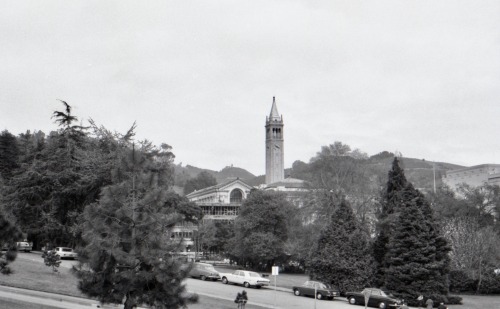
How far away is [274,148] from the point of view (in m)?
141

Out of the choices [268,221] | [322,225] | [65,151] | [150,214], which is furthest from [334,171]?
[150,214]

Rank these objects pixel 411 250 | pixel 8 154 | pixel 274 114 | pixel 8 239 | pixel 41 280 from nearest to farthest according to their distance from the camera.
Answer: pixel 8 239, pixel 41 280, pixel 411 250, pixel 8 154, pixel 274 114

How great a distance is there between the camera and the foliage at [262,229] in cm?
5559

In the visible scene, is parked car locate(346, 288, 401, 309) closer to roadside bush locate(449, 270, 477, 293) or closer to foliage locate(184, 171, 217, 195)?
roadside bush locate(449, 270, 477, 293)

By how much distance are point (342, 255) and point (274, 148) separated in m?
102

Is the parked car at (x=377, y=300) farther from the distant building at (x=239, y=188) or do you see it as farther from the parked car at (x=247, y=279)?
the distant building at (x=239, y=188)

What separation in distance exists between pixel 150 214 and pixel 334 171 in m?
34.8

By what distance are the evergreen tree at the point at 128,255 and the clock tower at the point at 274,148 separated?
394ft

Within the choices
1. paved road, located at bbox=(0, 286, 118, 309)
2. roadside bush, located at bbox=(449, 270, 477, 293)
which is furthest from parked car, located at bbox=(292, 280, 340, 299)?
paved road, located at bbox=(0, 286, 118, 309)

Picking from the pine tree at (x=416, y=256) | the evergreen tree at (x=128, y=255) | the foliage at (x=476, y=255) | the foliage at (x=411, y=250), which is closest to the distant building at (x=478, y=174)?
the foliage at (x=476, y=255)

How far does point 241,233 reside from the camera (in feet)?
190

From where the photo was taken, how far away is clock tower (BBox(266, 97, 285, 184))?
13712cm

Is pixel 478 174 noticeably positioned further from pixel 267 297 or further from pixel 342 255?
pixel 267 297

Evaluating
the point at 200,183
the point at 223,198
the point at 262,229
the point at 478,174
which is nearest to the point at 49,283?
the point at 262,229
